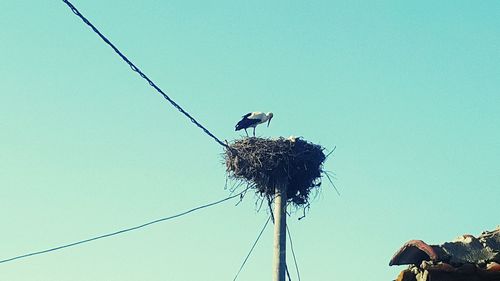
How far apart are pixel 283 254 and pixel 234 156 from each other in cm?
363

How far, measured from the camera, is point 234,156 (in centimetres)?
1316

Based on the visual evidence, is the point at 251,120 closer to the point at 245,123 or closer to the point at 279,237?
the point at 245,123

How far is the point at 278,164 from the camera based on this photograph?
12.0 metres

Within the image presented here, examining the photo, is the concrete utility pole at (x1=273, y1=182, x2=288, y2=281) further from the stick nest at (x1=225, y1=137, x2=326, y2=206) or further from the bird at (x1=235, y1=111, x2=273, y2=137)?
the bird at (x1=235, y1=111, x2=273, y2=137)

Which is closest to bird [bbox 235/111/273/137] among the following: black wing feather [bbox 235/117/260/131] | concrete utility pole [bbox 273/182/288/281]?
black wing feather [bbox 235/117/260/131]

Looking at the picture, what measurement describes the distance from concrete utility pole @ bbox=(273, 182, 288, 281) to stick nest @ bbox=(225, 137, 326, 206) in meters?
1.11

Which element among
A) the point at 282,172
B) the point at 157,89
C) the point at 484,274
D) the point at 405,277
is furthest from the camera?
the point at 282,172

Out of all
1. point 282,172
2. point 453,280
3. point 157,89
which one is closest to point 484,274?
point 453,280

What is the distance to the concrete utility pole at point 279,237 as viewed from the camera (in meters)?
9.58

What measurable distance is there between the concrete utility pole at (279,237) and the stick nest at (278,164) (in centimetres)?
111

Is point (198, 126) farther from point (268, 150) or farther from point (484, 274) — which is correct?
point (484, 274)

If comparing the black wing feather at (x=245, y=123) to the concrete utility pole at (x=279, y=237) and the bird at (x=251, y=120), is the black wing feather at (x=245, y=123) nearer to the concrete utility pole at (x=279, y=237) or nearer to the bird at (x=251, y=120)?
the bird at (x=251, y=120)

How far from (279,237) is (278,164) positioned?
7.70ft

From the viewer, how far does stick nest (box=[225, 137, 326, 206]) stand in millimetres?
11898
